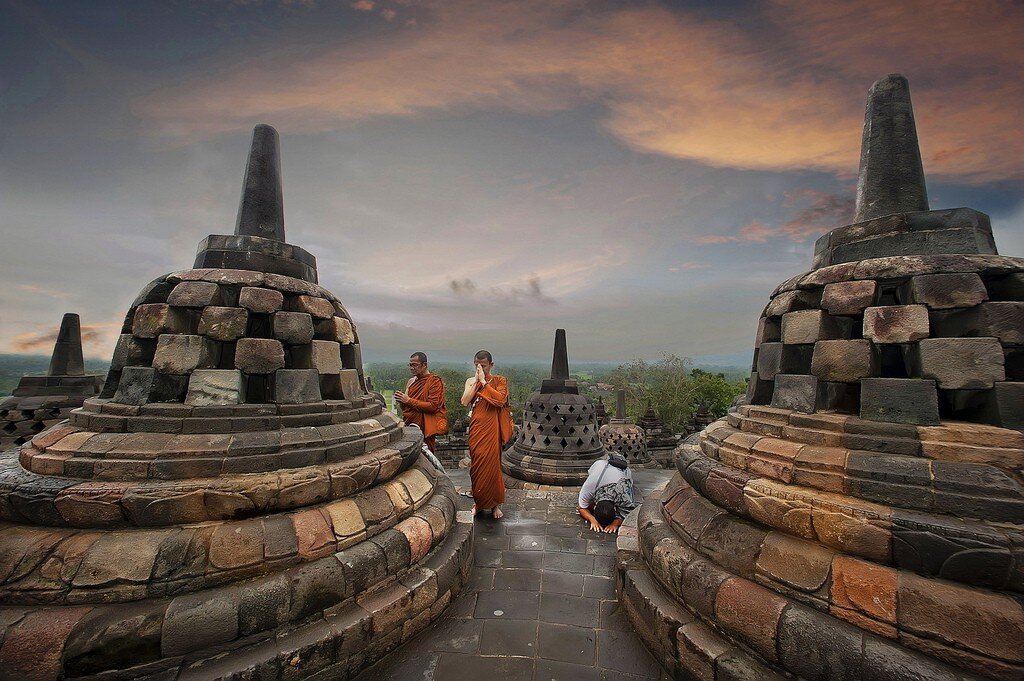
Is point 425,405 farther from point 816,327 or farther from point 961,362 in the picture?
point 961,362

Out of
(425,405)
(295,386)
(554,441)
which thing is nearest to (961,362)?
(295,386)

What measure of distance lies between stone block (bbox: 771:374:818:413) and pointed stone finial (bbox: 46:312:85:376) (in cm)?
1267

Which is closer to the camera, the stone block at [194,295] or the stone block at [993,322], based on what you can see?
A: the stone block at [993,322]

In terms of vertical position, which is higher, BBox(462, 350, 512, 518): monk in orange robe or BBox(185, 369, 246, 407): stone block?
BBox(185, 369, 246, 407): stone block

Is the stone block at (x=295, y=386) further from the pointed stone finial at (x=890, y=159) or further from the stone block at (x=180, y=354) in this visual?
the pointed stone finial at (x=890, y=159)

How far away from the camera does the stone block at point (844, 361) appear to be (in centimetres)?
275

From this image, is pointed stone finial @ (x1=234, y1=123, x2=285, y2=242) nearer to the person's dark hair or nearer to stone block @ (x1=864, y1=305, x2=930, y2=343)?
the person's dark hair

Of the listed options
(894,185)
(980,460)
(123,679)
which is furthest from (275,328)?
(894,185)

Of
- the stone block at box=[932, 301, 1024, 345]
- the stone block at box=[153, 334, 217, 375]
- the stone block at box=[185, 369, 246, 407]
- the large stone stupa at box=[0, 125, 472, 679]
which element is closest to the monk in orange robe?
the large stone stupa at box=[0, 125, 472, 679]

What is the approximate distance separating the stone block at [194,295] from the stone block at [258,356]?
413 millimetres

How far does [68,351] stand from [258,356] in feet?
29.8

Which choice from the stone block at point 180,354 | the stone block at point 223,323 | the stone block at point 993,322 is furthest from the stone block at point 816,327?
the stone block at point 180,354

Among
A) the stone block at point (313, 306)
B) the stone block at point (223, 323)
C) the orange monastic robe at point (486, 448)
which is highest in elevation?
the stone block at point (313, 306)

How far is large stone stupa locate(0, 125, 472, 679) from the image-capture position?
7.09ft
